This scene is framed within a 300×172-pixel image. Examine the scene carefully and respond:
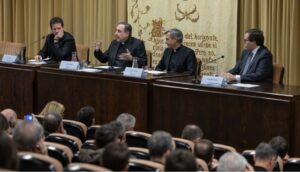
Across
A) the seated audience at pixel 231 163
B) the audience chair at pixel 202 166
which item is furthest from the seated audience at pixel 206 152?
the seated audience at pixel 231 163

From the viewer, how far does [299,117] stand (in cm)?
498

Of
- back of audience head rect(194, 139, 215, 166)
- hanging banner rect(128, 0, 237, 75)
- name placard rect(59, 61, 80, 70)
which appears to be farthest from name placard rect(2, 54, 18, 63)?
back of audience head rect(194, 139, 215, 166)

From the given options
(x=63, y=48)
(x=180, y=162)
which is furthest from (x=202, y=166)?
(x=63, y=48)

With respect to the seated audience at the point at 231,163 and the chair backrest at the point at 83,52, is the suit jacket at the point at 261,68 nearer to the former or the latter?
the chair backrest at the point at 83,52

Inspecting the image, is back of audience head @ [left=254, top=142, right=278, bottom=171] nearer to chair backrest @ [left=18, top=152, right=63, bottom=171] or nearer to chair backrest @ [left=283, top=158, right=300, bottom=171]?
chair backrest @ [left=283, top=158, right=300, bottom=171]

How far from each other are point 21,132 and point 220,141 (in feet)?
7.95

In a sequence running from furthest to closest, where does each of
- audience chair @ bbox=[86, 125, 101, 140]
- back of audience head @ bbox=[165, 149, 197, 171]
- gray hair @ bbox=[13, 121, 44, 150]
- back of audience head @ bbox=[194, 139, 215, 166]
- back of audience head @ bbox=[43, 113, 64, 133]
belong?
audience chair @ bbox=[86, 125, 101, 140] → back of audience head @ bbox=[43, 113, 64, 133] → back of audience head @ bbox=[194, 139, 215, 166] → gray hair @ bbox=[13, 121, 44, 150] → back of audience head @ bbox=[165, 149, 197, 171]

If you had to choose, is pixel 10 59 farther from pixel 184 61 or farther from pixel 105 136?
pixel 105 136

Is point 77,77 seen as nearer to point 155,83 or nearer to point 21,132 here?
point 155,83

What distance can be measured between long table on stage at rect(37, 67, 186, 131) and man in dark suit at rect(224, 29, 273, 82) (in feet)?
2.49

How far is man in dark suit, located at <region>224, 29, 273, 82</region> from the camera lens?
6004 millimetres

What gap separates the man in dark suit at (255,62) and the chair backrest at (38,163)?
315 centimetres

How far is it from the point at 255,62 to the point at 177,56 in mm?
1100

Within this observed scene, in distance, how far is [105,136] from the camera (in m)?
3.66
